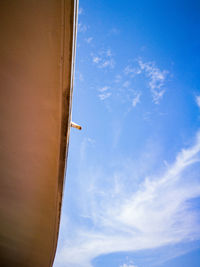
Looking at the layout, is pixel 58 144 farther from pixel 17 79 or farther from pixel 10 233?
pixel 10 233

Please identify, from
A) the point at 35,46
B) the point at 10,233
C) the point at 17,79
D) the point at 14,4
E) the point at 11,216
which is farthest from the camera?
the point at 10,233

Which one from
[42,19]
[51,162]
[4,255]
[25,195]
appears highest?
[42,19]

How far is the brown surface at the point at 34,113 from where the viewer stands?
1662 millimetres

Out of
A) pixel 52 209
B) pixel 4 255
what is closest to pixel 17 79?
pixel 52 209

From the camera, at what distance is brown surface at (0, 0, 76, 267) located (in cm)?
166

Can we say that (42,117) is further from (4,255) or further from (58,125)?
(4,255)

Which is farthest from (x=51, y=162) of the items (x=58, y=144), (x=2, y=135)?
(x=2, y=135)

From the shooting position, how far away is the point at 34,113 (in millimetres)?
2301

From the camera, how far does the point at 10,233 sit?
3879 millimetres

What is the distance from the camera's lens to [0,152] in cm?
267

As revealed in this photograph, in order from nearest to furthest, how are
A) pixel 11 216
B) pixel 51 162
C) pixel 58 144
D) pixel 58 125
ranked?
pixel 58 125
pixel 58 144
pixel 51 162
pixel 11 216

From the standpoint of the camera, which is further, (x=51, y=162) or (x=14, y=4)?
(x=51, y=162)

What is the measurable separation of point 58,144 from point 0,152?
1175mm

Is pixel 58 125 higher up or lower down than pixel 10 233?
higher up
